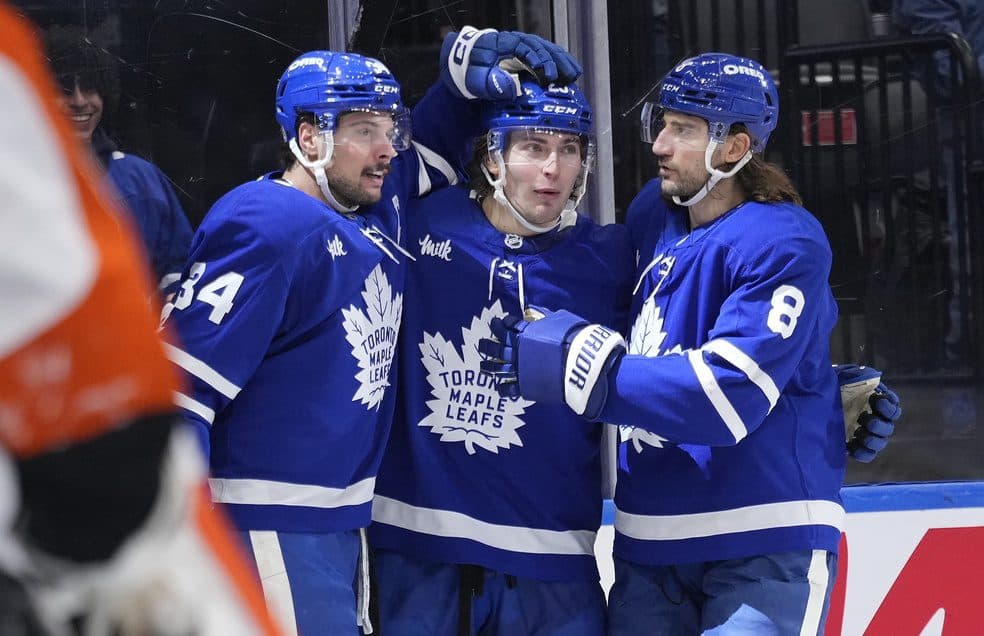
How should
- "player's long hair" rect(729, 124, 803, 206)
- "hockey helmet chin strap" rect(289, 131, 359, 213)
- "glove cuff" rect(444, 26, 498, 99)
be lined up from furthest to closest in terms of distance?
"glove cuff" rect(444, 26, 498, 99), "player's long hair" rect(729, 124, 803, 206), "hockey helmet chin strap" rect(289, 131, 359, 213)

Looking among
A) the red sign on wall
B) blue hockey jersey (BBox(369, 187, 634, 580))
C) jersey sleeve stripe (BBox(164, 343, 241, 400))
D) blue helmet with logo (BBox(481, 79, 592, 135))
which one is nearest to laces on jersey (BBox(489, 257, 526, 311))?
blue hockey jersey (BBox(369, 187, 634, 580))

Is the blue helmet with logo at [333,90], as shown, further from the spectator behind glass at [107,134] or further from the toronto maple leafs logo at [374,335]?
the spectator behind glass at [107,134]

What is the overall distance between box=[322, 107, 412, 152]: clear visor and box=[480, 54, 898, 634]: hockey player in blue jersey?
1.32ft

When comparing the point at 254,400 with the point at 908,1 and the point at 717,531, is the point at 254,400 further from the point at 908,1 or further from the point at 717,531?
the point at 908,1

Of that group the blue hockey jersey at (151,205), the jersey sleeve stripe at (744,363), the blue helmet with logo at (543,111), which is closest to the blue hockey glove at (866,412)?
the jersey sleeve stripe at (744,363)

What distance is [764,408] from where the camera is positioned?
2.11 metres

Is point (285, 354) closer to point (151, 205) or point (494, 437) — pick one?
point (494, 437)

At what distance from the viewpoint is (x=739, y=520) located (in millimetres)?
2193

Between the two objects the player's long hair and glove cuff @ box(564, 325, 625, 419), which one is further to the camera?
the player's long hair

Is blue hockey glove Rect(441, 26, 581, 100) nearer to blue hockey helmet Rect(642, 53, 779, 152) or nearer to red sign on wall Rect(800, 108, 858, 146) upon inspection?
blue hockey helmet Rect(642, 53, 779, 152)

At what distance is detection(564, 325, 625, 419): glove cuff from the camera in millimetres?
2051

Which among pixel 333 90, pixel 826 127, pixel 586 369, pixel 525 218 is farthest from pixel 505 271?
pixel 826 127

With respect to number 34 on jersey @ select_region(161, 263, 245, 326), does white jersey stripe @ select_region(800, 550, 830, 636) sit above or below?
below

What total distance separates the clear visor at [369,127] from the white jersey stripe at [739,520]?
2.74ft
